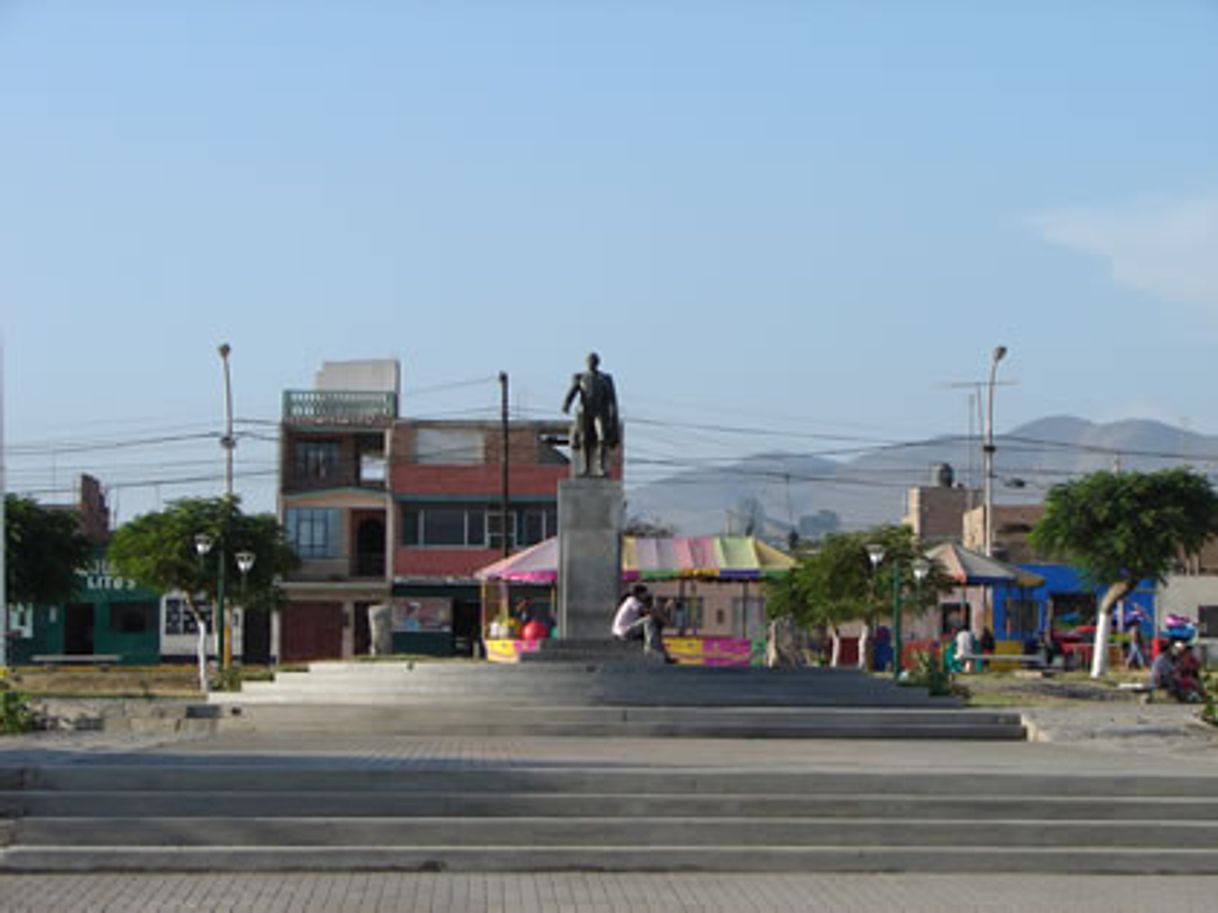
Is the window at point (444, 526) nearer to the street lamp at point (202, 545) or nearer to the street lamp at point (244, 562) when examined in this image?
the street lamp at point (244, 562)

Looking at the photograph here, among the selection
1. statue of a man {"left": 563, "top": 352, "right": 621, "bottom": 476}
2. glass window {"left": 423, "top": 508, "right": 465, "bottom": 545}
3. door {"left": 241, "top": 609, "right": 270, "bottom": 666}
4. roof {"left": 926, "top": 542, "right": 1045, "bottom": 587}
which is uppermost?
statue of a man {"left": 563, "top": 352, "right": 621, "bottom": 476}

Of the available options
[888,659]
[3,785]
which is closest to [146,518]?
[888,659]

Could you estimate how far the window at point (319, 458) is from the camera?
6259 cm

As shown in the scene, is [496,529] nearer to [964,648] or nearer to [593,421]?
[964,648]

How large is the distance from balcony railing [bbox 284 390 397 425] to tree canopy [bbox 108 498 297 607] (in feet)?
63.6

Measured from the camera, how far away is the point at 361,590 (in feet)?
197

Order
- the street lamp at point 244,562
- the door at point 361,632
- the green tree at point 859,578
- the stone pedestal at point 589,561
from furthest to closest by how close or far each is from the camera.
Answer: the door at point 361,632 < the street lamp at point 244,562 < the green tree at point 859,578 < the stone pedestal at point 589,561

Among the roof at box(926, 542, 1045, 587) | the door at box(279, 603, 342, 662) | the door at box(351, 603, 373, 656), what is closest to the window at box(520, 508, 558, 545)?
the door at box(351, 603, 373, 656)

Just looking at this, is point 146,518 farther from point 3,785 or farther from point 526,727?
point 3,785

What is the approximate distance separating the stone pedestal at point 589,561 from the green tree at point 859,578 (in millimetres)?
11709

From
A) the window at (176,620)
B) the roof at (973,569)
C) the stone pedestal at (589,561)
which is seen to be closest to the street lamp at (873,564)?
the roof at (973,569)

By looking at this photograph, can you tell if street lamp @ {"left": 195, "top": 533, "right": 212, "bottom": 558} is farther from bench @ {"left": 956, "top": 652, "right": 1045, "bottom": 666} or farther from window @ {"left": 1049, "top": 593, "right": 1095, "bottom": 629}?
window @ {"left": 1049, "top": 593, "right": 1095, "bottom": 629}

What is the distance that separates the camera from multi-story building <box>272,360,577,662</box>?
60062 millimetres

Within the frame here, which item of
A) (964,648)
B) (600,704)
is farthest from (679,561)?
(600,704)
